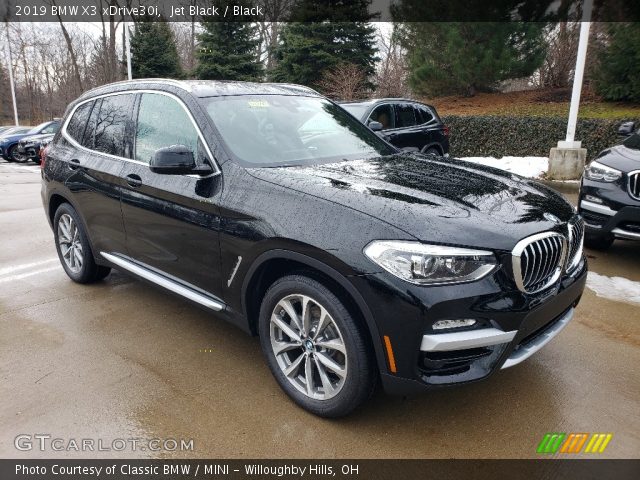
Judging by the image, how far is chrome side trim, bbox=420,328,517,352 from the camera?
2.21 metres

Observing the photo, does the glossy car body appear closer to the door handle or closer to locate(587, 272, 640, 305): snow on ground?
locate(587, 272, 640, 305): snow on ground

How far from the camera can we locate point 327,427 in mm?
2645

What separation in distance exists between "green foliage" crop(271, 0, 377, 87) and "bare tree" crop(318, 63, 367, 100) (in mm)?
366

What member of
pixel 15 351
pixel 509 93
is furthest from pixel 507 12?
pixel 15 351

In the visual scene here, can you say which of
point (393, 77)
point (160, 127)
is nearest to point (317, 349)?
point (160, 127)

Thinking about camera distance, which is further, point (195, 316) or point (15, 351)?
point (195, 316)

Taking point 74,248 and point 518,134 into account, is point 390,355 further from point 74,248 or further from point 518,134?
point 518,134

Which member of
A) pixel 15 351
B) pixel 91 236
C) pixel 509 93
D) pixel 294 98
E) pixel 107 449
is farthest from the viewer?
pixel 509 93

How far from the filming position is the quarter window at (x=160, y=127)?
3.29 metres

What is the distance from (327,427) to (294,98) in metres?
2.52

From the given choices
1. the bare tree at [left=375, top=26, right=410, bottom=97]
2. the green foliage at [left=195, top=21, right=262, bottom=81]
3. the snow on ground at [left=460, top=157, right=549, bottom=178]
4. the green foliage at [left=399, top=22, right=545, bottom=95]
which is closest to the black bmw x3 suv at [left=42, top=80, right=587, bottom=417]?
the snow on ground at [left=460, top=157, right=549, bottom=178]

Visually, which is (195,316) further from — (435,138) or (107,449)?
(435,138)

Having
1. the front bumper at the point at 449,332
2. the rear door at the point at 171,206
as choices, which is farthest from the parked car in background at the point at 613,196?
the rear door at the point at 171,206

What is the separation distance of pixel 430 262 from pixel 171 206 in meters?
1.81
